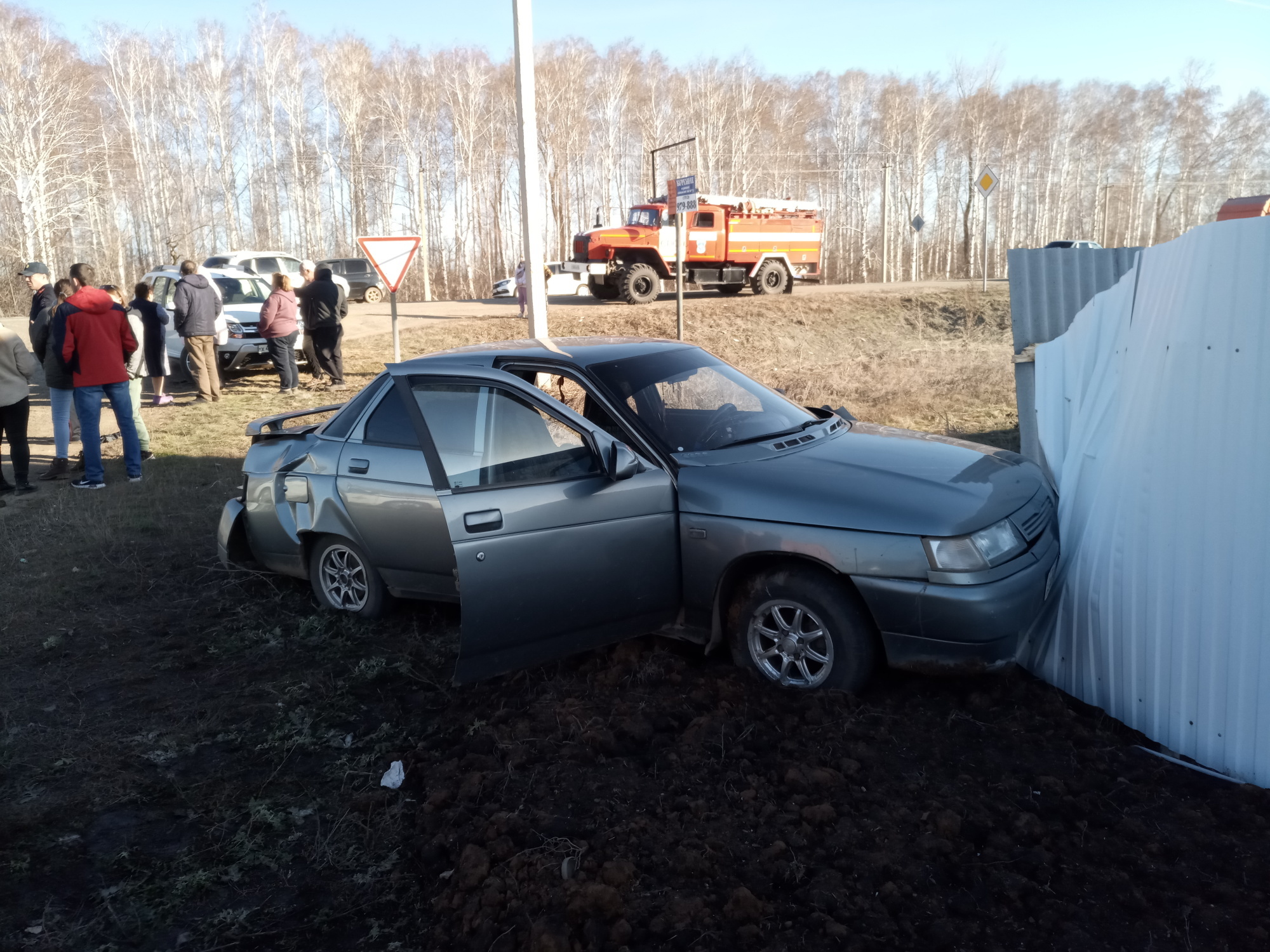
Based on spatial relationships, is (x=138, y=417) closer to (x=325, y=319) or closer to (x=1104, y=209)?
(x=325, y=319)

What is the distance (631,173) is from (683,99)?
5.14m

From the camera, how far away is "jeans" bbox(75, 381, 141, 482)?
8961 mm

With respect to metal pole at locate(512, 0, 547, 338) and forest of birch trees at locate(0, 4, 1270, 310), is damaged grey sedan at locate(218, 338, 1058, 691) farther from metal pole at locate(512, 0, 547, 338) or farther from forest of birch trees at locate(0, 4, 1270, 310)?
forest of birch trees at locate(0, 4, 1270, 310)

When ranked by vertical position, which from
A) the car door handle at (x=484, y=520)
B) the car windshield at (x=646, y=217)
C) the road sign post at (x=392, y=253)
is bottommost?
the car door handle at (x=484, y=520)

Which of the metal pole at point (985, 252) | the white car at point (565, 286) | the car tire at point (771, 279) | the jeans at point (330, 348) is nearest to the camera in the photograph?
the jeans at point (330, 348)

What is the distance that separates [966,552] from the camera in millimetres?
3738

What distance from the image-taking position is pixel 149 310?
1203 cm

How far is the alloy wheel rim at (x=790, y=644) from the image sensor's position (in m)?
3.94

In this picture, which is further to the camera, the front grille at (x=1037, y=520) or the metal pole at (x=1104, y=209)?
the metal pole at (x=1104, y=209)

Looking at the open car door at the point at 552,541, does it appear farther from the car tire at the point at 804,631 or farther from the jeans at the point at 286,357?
the jeans at the point at 286,357

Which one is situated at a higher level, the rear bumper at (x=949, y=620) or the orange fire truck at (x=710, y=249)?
the orange fire truck at (x=710, y=249)

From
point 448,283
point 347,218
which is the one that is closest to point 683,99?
point 448,283

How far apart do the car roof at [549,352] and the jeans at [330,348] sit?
10.2 m

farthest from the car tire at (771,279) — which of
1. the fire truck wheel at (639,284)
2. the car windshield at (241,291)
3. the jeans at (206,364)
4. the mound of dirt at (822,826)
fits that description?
the mound of dirt at (822,826)
